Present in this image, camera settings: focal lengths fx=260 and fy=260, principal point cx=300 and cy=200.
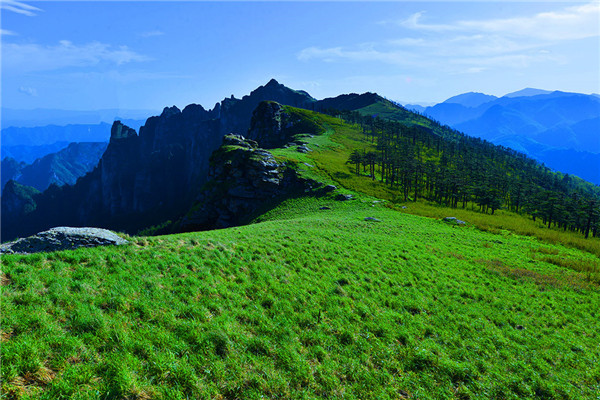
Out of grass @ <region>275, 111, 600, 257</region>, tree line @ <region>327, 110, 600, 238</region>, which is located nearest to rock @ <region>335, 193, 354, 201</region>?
grass @ <region>275, 111, 600, 257</region>

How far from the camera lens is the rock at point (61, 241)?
43.0 feet

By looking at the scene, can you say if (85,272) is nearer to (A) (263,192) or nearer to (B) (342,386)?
(B) (342,386)

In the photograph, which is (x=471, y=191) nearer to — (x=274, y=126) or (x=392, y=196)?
(x=392, y=196)

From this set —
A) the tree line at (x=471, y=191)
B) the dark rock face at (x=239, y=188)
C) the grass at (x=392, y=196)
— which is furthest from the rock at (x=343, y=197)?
the tree line at (x=471, y=191)

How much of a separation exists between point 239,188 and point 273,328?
6763 centimetres

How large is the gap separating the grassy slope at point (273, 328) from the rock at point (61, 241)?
949mm

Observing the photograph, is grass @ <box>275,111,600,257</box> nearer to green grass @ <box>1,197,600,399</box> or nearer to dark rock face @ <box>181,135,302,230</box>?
dark rock face @ <box>181,135,302,230</box>

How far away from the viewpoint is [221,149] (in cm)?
9106

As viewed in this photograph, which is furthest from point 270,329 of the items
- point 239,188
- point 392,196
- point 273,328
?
point 392,196

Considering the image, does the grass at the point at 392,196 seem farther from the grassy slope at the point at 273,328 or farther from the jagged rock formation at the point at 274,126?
the grassy slope at the point at 273,328

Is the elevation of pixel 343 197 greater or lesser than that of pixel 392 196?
lesser

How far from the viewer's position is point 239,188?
7656 cm

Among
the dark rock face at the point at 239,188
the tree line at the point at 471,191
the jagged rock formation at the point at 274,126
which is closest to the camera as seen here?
the dark rock face at the point at 239,188

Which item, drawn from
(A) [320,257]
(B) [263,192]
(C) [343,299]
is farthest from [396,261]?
(B) [263,192]
